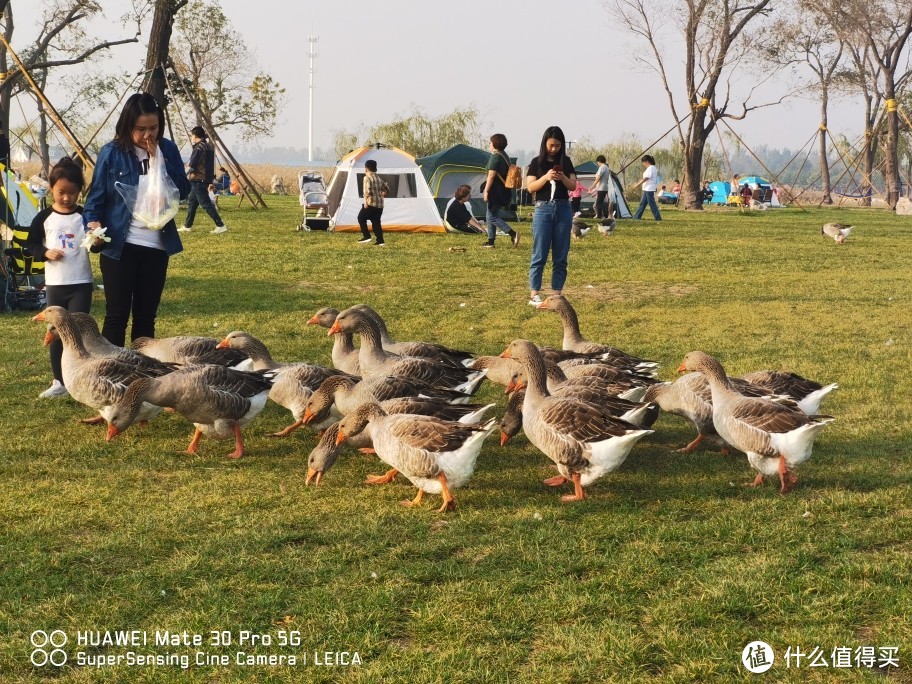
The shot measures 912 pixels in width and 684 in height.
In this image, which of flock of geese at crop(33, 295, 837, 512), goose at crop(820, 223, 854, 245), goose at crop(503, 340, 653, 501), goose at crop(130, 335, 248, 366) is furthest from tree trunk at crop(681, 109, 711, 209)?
goose at crop(503, 340, 653, 501)

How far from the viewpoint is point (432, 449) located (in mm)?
5527

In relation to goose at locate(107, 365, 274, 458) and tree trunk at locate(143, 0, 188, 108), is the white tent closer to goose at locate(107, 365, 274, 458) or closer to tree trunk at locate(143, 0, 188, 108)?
tree trunk at locate(143, 0, 188, 108)

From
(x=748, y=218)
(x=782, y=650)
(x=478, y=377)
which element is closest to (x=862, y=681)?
(x=782, y=650)

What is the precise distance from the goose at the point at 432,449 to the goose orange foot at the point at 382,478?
351mm

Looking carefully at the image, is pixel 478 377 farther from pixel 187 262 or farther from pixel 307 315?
pixel 187 262

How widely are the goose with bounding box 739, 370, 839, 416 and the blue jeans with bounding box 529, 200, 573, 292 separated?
194 inches

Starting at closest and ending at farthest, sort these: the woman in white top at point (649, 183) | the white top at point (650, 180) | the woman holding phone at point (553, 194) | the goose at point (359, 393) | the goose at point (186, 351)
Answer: the goose at point (359, 393), the goose at point (186, 351), the woman holding phone at point (553, 194), the woman in white top at point (649, 183), the white top at point (650, 180)

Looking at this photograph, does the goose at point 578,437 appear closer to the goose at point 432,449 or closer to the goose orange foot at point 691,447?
the goose at point 432,449

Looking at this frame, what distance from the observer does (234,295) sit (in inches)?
530

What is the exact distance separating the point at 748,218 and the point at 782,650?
32.3 meters

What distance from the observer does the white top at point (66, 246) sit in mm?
7660

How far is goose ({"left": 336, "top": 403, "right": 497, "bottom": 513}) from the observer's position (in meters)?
5.51

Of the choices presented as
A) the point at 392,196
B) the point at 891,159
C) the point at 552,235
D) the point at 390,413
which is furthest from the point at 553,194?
the point at 891,159

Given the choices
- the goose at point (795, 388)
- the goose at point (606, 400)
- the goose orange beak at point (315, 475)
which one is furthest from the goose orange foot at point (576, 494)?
the goose at point (795, 388)
